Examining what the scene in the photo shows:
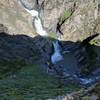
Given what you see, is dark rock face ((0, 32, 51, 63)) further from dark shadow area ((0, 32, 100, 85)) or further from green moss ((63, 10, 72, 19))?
green moss ((63, 10, 72, 19))

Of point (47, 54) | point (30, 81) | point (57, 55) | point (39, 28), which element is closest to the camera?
point (30, 81)

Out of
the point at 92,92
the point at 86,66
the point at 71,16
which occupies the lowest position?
the point at 92,92

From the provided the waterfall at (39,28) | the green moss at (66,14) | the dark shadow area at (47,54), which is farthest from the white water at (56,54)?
the green moss at (66,14)

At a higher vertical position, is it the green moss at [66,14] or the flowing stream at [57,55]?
the green moss at [66,14]

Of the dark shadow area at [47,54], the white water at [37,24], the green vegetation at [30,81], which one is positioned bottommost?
the green vegetation at [30,81]

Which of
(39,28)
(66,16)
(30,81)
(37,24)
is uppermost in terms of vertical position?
(66,16)

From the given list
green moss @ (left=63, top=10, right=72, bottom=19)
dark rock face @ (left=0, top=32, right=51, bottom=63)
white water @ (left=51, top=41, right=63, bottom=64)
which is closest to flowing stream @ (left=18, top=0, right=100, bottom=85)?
white water @ (left=51, top=41, right=63, bottom=64)

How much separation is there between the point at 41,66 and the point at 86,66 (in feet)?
21.5

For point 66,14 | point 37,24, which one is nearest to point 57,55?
point 37,24

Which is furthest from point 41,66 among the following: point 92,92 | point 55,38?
point 92,92

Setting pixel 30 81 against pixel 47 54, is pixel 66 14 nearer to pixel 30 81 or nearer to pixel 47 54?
pixel 47 54

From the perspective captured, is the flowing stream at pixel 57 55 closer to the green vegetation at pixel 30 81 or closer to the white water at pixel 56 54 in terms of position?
the white water at pixel 56 54

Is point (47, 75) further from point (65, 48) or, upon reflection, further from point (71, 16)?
point (71, 16)

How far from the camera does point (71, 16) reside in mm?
62125
